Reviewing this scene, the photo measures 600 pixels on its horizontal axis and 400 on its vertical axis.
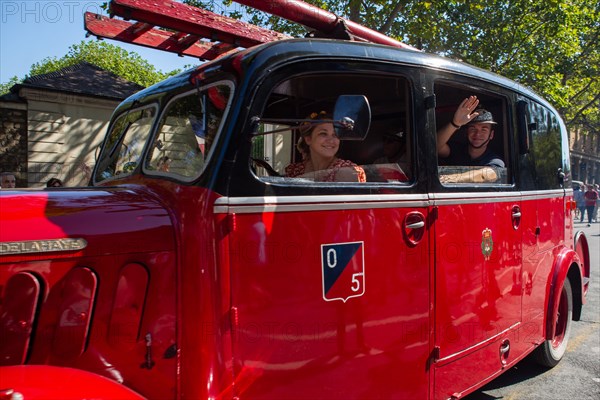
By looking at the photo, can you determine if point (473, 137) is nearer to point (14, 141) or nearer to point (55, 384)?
point (55, 384)

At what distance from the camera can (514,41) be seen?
15641mm

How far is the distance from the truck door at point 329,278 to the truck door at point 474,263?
6.5 inches

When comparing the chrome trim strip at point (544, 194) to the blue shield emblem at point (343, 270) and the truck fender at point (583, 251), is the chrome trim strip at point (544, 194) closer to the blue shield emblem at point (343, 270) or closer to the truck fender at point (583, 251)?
the truck fender at point (583, 251)

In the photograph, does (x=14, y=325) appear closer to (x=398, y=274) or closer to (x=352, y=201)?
(x=352, y=201)

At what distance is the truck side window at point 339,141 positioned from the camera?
238cm

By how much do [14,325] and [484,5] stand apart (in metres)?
15.4

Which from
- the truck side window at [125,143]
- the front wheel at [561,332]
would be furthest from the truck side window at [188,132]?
the front wheel at [561,332]

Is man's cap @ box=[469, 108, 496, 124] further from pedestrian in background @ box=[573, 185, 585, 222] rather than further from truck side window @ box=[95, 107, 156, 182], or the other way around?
pedestrian in background @ box=[573, 185, 585, 222]

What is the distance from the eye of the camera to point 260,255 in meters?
1.94

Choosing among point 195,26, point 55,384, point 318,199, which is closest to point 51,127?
point 195,26

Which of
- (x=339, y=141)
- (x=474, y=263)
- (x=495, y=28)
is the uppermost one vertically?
(x=495, y=28)

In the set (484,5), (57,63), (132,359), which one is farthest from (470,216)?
(57,63)

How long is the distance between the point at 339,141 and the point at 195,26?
1109 mm

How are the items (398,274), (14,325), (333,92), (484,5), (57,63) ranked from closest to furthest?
1. (14,325)
2. (398,274)
3. (333,92)
4. (484,5)
5. (57,63)
